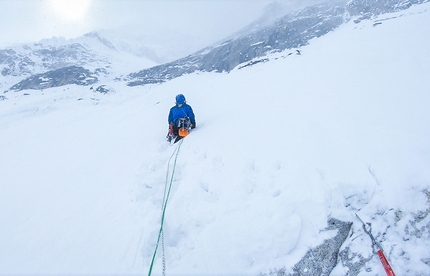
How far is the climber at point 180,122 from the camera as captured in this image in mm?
7857

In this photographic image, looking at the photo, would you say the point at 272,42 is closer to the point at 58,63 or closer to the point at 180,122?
the point at 180,122

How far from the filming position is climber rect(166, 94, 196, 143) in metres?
7.86

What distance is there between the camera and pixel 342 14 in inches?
3248

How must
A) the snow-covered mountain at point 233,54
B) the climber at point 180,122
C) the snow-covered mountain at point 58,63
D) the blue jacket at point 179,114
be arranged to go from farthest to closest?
the snow-covered mountain at point 58,63 → the snow-covered mountain at point 233,54 → the blue jacket at point 179,114 → the climber at point 180,122

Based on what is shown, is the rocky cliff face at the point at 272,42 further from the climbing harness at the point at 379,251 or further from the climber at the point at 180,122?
the climbing harness at the point at 379,251

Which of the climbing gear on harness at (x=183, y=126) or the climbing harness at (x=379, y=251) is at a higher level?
the climbing gear on harness at (x=183, y=126)

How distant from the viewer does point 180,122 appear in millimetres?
7965

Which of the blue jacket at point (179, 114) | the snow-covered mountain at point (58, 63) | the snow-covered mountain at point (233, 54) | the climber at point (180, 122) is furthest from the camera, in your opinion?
the snow-covered mountain at point (58, 63)

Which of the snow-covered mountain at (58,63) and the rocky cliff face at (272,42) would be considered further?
the snow-covered mountain at (58,63)

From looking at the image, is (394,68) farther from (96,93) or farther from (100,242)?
(96,93)

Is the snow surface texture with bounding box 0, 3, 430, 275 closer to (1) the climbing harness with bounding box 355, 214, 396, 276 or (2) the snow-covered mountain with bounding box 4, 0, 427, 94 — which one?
(1) the climbing harness with bounding box 355, 214, 396, 276

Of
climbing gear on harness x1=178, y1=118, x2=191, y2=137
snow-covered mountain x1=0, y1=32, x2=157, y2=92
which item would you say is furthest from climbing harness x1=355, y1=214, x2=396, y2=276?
snow-covered mountain x1=0, y1=32, x2=157, y2=92

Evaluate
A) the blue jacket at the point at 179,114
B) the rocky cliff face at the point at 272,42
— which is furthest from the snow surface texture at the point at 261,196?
the rocky cliff face at the point at 272,42

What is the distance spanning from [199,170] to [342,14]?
322 feet
